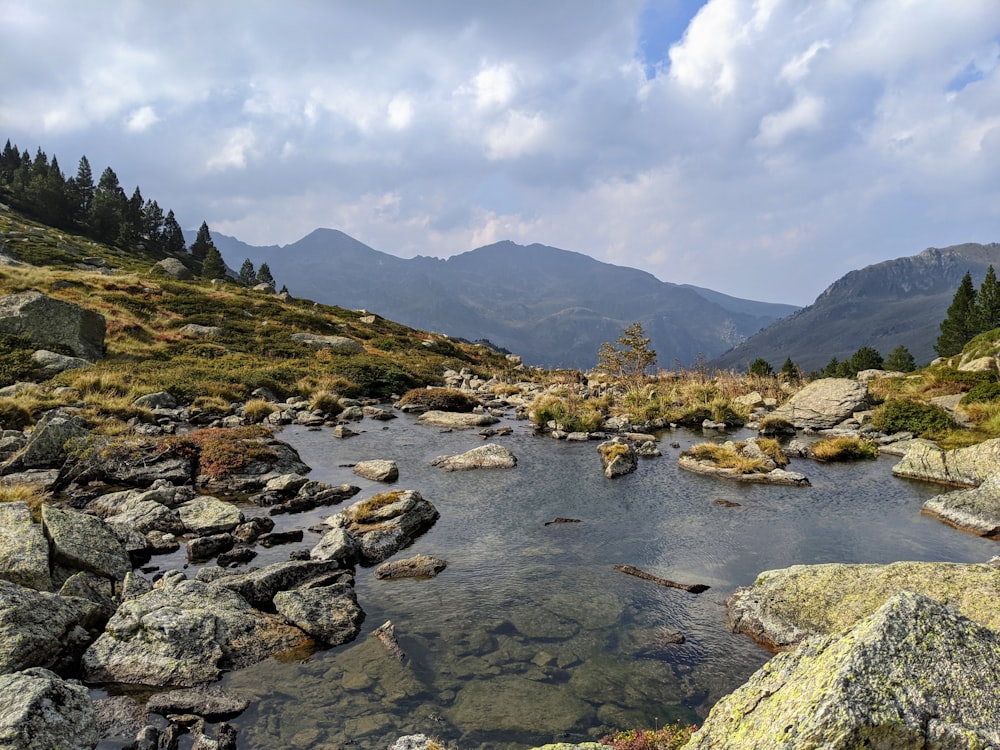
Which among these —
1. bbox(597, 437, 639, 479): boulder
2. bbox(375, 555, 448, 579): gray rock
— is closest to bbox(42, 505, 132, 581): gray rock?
bbox(375, 555, 448, 579): gray rock

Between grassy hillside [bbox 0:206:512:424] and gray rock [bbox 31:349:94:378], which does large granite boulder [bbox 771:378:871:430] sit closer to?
grassy hillside [bbox 0:206:512:424]

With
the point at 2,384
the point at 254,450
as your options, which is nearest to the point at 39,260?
the point at 2,384

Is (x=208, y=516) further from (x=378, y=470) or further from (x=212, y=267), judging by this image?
(x=212, y=267)

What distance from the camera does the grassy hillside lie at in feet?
106

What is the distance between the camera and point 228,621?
9672mm

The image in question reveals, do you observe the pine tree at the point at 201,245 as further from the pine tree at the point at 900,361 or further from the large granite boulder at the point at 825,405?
the pine tree at the point at 900,361

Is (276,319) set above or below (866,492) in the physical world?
above

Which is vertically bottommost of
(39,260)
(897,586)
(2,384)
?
(897,586)

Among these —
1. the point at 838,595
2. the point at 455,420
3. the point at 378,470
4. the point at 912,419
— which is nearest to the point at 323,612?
the point at 838,595

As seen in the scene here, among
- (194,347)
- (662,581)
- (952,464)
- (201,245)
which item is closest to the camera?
(662,581)

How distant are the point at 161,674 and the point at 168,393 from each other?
1111 inches

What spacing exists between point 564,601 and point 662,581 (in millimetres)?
2565

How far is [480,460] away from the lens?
2316 centimetres

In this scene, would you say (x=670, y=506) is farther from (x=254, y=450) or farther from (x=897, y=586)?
(x=254, y=450)
